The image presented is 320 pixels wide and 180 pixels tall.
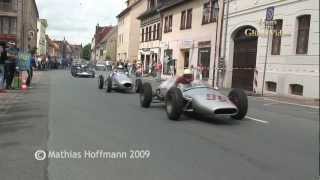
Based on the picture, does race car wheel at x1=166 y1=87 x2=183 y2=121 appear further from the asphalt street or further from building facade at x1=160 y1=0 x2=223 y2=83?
building facade at x1=160 y1=0 x2=223 y2=83

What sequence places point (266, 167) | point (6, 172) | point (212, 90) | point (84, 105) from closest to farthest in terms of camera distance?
point (6, 172) < point (266, 167) < point (212, 90) < point (84, 105)

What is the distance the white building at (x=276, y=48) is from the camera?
2130 cm

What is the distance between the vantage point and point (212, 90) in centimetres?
1263

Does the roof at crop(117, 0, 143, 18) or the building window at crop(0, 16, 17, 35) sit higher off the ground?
the roof at crop(117, 0, 143, 18)

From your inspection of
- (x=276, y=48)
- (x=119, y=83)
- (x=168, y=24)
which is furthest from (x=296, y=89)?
(x=168, y=24)

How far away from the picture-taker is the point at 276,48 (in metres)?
24.9

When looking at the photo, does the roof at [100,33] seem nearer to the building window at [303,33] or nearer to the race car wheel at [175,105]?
the building window at [303,33]

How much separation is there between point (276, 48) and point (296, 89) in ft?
8.98

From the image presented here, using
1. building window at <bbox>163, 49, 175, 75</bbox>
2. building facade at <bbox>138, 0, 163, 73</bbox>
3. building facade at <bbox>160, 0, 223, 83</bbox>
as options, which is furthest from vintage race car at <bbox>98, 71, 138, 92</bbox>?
building facade at <bbox>138, 0, 163, 73</bbox>

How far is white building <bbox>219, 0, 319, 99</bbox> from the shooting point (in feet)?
69.9

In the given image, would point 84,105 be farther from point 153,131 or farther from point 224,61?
point 224,61

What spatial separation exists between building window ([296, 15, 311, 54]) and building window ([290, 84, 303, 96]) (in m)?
1.42

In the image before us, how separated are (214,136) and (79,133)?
2.49 meters

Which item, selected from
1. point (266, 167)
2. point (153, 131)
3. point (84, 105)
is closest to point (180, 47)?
point (84, 105)
